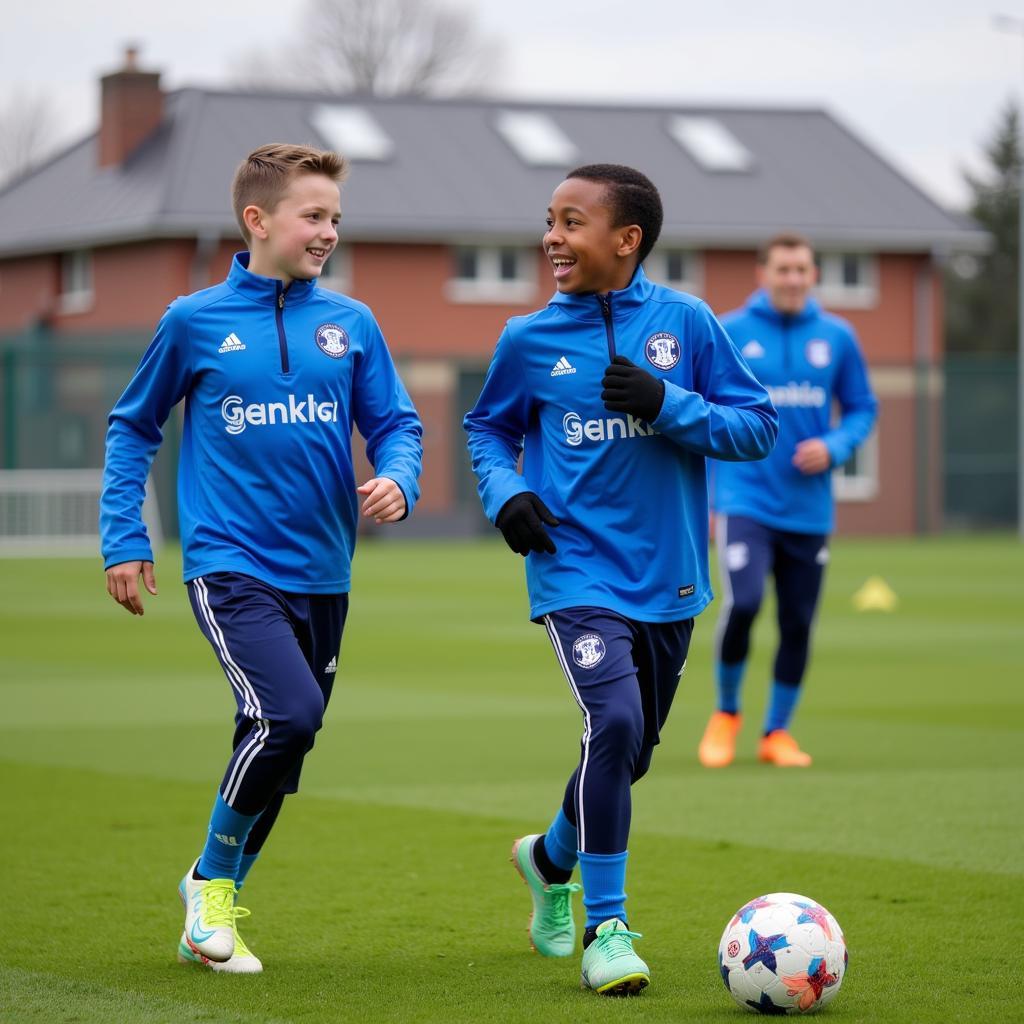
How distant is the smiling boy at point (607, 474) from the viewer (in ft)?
16.9

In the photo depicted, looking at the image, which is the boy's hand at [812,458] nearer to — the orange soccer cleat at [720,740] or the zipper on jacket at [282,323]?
the orange soccer cleat at [720,740]

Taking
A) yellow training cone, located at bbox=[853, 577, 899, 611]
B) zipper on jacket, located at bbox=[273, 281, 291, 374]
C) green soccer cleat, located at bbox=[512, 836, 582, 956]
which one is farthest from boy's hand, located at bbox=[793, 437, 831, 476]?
yellow training cone, located at bbox=[853, 577, 899, 611]

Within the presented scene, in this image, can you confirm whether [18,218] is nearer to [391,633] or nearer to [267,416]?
[391,633]

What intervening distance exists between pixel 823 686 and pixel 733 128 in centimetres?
3362

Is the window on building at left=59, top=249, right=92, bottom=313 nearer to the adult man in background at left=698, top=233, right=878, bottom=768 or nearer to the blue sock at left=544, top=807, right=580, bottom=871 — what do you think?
the adult man in background at left=698, top=233, right=878, bottom=768

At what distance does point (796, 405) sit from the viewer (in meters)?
9.34

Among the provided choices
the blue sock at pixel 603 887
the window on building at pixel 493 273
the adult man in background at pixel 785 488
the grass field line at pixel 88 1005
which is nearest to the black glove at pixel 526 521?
the blue sock at pixel 603 887

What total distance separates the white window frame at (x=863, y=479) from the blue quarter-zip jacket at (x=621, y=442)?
33712 millimetres

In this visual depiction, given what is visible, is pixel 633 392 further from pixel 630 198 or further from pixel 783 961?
pixel 783 961

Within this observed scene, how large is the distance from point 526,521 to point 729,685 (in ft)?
13.7

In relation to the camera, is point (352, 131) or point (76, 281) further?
point (76, 281)

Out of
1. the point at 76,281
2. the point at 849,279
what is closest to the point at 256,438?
the point at 849,279

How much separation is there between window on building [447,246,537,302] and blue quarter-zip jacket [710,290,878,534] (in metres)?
30.9

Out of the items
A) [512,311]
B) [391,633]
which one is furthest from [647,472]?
[512,311]
